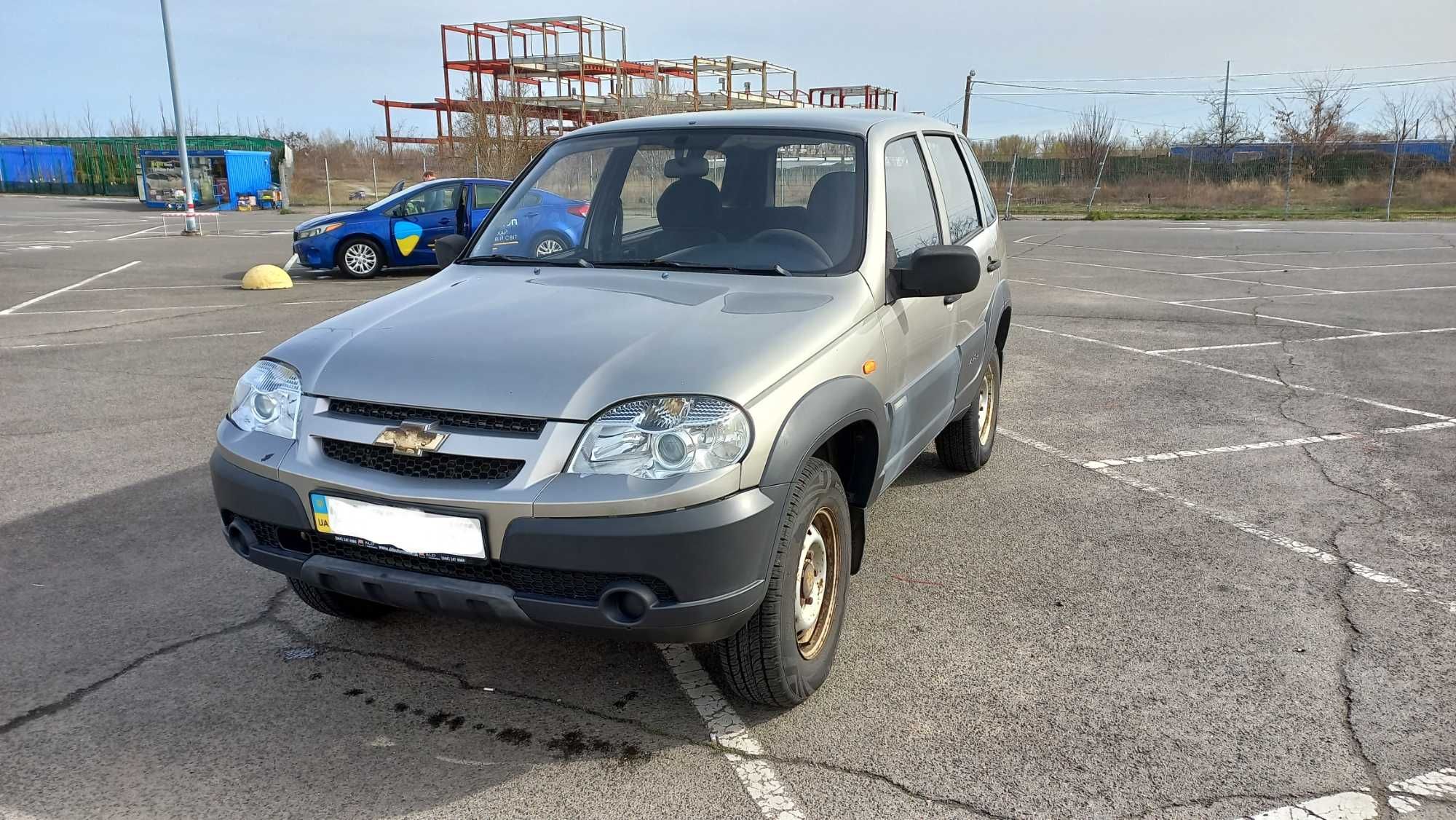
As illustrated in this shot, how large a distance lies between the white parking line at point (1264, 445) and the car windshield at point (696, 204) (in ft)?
9.02

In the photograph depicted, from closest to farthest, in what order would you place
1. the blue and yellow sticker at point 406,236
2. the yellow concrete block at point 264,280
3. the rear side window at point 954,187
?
the rear side window at point 954,187 → the yellow concrete block at point 264,280 → the blue and yellow sticker at point 406,236

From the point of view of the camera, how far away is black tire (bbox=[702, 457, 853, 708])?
9.53 feet

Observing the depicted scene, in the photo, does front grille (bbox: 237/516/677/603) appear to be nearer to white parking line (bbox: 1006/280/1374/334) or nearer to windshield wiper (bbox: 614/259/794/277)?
windshield wiper (bbox: 614/259/794/277)

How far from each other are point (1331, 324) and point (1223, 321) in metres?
1.04

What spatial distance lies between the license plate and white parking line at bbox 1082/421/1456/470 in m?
4.07

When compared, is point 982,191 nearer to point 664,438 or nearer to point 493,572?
point 664,438

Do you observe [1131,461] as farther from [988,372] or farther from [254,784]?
[254,784]

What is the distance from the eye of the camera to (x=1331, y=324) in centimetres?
1078

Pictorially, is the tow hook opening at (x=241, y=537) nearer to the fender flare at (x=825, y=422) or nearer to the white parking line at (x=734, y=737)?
the white parking line at (x=734, y=737)

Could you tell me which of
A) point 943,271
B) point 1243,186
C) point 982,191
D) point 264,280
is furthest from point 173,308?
point 1243,186

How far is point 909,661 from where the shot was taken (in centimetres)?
354

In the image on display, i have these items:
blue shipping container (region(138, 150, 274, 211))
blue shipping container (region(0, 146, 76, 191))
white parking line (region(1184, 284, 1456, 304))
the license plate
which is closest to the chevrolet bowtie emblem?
the license plate

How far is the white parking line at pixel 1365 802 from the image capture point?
8.77ft

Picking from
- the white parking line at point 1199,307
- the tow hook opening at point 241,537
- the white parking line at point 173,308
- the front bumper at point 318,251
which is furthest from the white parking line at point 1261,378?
the front bumper at point 318,251
